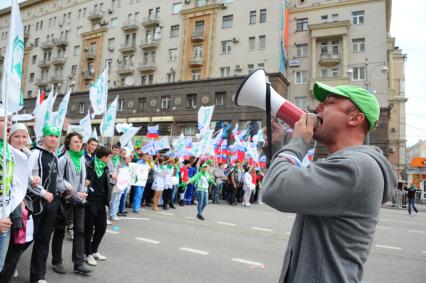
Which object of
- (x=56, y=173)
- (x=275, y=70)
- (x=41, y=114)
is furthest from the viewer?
(x=275, y=70)

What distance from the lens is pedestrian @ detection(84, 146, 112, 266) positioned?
5.25m

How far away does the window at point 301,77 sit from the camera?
1407 inches

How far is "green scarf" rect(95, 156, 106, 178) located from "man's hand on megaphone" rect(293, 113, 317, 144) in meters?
4.49

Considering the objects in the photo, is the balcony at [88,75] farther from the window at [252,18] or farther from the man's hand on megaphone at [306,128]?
the man's hand on megaphone at [306,128]

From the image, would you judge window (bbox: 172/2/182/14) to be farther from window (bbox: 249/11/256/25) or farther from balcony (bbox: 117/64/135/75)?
window (bbox: 249/11/256/25)

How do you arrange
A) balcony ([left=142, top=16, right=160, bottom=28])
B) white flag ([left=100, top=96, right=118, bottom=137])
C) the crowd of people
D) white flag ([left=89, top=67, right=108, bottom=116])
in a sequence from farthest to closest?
balcony ([left=142, top=16, right=160, bottom=28]), white flag ([left=100, top=96, right=118, bottom=137]), white flag ([left=89, top=67, right=108, bottom=116]), the crowd of people

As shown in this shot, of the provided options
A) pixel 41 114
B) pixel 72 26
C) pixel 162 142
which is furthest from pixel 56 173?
pixel 72 26

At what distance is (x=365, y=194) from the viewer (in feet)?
4.86

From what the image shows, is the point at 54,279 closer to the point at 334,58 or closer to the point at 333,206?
the point at 333,206

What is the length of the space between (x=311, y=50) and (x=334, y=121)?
119 feet

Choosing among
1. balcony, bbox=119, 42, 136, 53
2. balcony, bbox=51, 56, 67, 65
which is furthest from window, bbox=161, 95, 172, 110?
balcony, bbox=51, 56, 67, 65

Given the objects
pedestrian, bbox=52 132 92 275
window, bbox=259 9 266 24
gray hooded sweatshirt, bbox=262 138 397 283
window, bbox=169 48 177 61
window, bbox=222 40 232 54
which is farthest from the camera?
window, bbox=169 48 177 61

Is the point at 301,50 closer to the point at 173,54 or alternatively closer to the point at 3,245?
the point at 173,54

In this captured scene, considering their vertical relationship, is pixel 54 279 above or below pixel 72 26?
below
